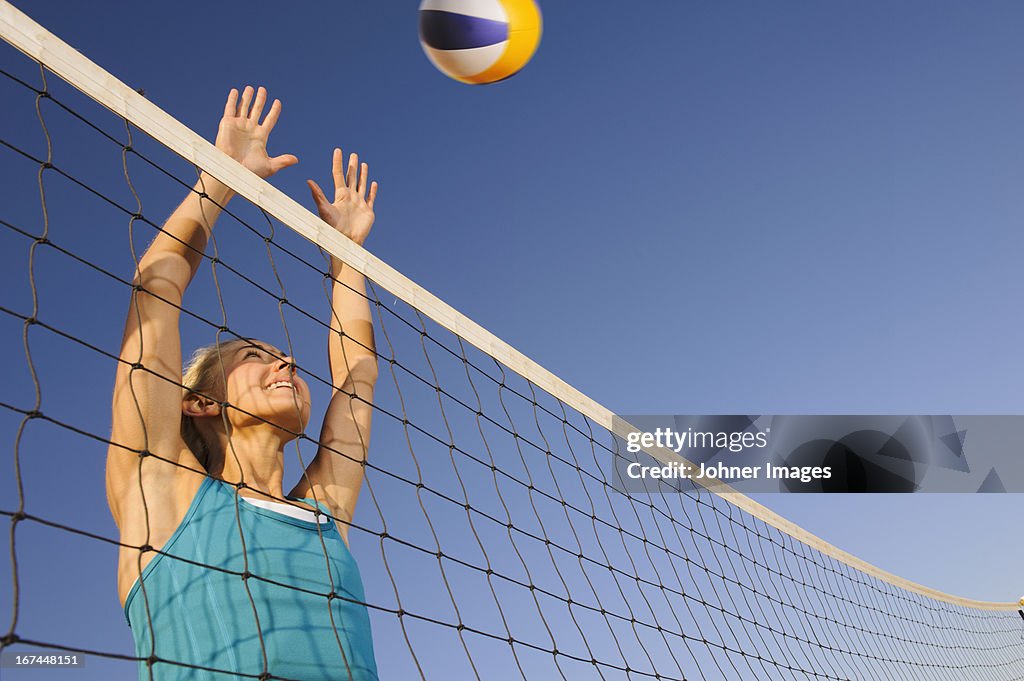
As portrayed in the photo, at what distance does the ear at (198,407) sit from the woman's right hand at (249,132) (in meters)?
0.74

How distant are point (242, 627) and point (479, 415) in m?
1.48

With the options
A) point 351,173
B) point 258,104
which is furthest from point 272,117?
point 351,173

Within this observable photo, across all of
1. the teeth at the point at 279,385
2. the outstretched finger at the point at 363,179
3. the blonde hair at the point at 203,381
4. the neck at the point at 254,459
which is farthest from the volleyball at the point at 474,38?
the neck at the point at 254,459

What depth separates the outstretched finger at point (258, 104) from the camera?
269 centimetres

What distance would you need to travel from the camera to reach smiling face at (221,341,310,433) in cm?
225

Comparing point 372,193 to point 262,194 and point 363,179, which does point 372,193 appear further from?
point 262,194

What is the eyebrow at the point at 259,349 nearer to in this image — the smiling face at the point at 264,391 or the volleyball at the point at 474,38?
the smiling face at the point at 264,391

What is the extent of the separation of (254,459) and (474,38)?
8.08ft

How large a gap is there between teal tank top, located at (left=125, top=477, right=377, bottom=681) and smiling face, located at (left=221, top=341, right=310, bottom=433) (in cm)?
23

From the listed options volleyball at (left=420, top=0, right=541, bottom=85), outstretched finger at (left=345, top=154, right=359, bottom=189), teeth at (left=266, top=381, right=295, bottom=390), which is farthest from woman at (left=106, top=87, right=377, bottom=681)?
volleyball at (left=420, top=0, right=541, bottom=85)

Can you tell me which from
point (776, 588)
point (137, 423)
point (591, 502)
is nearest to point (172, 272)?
point (137, 423)

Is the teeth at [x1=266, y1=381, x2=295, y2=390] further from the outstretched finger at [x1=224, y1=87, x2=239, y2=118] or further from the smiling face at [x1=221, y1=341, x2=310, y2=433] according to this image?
the outstretched finger at [x1=224, y1=87, x2=239, y2=118]

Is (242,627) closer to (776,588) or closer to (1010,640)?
(776,588)

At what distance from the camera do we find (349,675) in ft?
6.26
